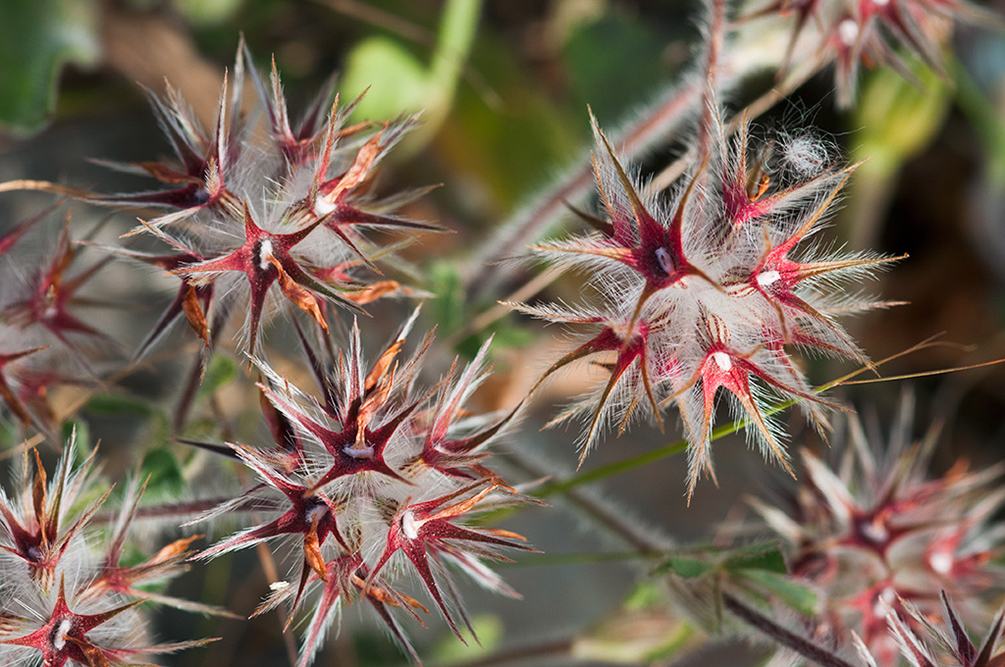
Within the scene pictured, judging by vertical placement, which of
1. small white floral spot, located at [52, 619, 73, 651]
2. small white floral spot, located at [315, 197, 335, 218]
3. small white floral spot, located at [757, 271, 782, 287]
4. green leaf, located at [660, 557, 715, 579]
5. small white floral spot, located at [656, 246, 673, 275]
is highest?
small white floral spot, located at [315, 197, 335, 218]

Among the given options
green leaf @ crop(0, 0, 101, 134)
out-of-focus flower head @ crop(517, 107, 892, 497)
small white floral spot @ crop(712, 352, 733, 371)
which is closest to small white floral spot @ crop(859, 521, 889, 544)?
out-of-focus flower head @ crop(517, 107, 892, 497)

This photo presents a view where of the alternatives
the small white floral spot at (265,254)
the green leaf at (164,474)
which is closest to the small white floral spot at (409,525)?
the small white floral spot at (265,254)

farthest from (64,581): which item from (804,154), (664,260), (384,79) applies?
(384,79)

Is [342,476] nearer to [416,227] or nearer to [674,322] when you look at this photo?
[416,227]

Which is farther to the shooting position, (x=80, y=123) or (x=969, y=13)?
(x=80, y=123)

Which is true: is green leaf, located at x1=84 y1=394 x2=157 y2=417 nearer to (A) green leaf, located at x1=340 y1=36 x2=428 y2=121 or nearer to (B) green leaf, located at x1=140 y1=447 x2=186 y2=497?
(B) green leaf, located at x1=140 y1=447 x2=186 y2=497

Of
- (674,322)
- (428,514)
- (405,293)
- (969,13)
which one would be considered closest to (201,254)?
(405,293)
